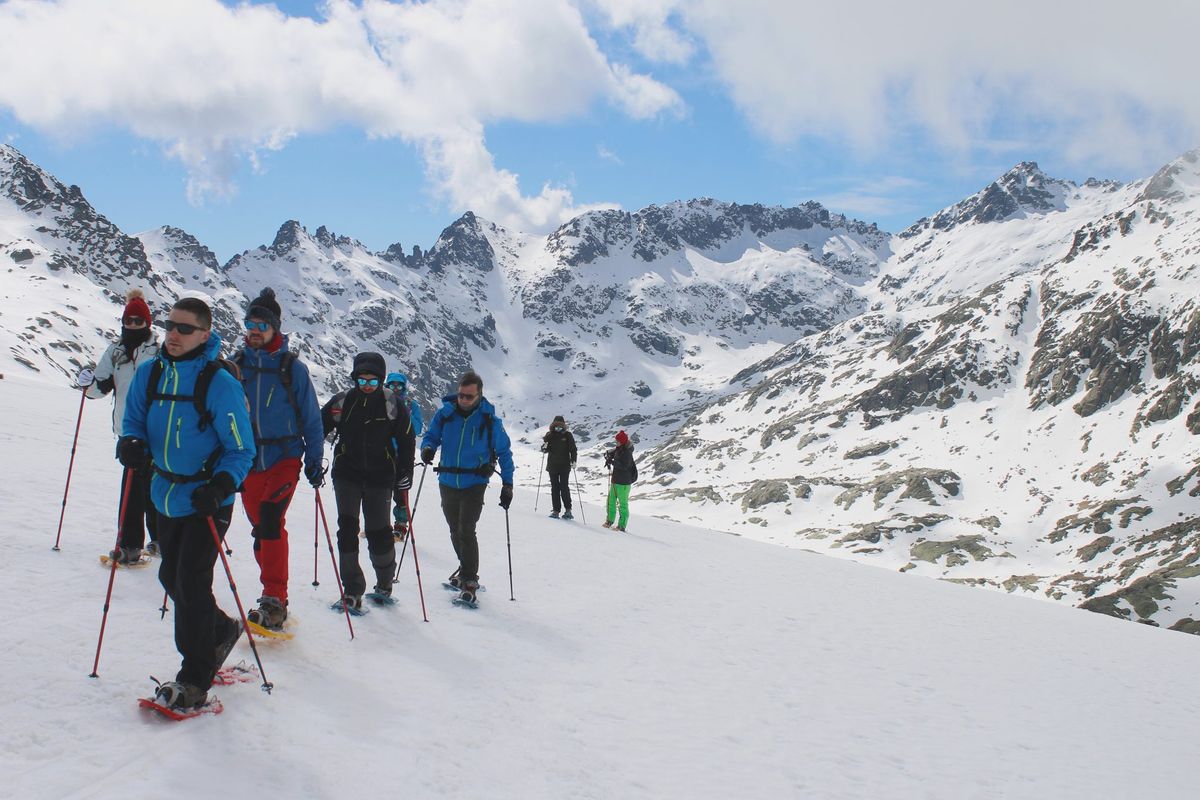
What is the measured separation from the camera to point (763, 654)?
9.34 metres

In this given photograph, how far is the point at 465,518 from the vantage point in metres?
9.69

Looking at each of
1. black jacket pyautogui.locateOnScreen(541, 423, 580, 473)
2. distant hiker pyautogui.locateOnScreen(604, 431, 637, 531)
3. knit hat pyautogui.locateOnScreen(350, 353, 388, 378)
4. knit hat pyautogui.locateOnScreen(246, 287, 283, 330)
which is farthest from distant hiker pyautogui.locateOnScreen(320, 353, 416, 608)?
distant hiker pyautogui.locateOnScreen(604, 431, 637, 531)

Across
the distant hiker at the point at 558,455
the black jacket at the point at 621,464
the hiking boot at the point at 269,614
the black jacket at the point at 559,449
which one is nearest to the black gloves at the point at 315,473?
the hiking boot at the point at 269,614

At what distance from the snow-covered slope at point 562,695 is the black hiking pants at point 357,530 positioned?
472 millimetres

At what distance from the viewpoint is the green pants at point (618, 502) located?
20.5m

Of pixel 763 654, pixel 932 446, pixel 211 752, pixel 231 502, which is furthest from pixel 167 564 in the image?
pixel 932 446

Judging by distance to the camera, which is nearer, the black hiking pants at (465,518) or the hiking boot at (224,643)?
the hiking boot at (224,643)

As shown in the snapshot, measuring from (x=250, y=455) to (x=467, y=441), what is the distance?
4.31 metres

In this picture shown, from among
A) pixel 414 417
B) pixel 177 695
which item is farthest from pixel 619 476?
pixel 177 695

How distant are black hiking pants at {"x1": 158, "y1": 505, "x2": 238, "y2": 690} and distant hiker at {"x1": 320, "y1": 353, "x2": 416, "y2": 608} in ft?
8.85

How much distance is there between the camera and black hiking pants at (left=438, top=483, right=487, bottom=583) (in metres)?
9.65

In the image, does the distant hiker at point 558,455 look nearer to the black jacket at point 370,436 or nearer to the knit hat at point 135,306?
the black jacket at point 370,436

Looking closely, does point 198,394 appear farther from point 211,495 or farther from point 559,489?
point 559,489

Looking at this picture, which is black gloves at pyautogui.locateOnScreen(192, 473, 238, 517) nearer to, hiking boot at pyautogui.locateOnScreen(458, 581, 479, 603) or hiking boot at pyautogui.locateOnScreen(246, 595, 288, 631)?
hiking boot at pyautogui.locateOnScreen(246, 595, 288, 631)
